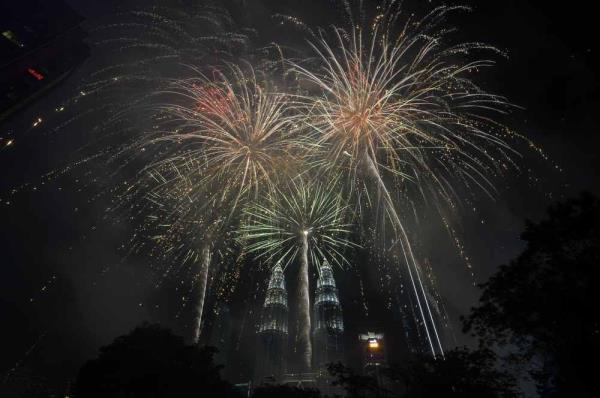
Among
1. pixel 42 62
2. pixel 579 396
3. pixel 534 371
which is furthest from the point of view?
pixel 42 62

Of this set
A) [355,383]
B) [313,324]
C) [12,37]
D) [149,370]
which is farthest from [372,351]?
[12,37]

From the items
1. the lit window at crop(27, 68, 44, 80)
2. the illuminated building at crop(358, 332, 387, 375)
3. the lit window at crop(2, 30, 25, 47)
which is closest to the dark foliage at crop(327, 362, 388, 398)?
the lit window at crop(27, 68, 44, 80)

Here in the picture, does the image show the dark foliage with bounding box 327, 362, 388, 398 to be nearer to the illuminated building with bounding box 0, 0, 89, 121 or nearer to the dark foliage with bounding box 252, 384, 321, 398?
the dark foliage with bounding box 252, 384, 321, 398

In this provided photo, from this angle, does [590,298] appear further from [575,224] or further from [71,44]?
[71,44]

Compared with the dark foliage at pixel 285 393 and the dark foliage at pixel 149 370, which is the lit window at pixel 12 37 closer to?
the dark foliage at pixel 149 370

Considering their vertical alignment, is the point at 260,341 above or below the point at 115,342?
above

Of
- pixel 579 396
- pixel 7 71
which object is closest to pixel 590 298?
pixel 579 396

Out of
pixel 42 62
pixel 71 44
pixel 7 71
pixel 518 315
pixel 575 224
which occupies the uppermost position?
pixel 71 44
